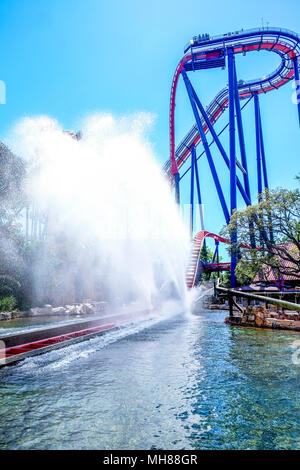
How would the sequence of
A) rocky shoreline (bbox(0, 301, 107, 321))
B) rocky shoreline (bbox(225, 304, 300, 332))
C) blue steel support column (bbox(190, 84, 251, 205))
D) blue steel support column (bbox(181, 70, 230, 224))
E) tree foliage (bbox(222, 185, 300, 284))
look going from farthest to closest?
blue steel support column (bbox(190, 84, 251, 205))
blue steel support column (bbox(181, 70, 230, 224))
rocky shoreline (bbox(0, 301, 107, 321))
tree foliage (bbox(222, 185, 300, 284))
rocky shoreline (bbox(225, 304, 300, 332))

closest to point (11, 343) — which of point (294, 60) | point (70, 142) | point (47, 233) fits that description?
point (70, 142)

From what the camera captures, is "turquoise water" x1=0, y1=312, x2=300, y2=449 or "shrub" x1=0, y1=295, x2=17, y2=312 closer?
"turquoise water" x1=0, y1=312, x2=300, y2=449

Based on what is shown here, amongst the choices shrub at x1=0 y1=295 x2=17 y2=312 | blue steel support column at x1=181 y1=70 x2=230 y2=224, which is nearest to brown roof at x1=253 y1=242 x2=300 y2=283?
blue steel support column at x1=181 y1=70 x2=230 y2=224

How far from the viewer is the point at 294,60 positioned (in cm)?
2527

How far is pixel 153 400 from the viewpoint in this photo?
4.33 meters

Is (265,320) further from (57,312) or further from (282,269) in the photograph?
(57,312)

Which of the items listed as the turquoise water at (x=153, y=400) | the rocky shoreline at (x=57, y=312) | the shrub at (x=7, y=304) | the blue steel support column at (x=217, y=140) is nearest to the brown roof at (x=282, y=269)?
the blue steel support column at (x=217, y=140)

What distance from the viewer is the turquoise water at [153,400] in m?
3.23

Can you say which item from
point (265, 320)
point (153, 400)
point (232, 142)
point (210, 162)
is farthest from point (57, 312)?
point (232, 142)

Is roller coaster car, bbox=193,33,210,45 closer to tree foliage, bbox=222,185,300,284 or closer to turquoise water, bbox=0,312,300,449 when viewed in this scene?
tree foliage, bbox=222,185,300,284

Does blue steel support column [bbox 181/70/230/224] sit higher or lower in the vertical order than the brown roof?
higher

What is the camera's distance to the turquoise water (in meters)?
3.23

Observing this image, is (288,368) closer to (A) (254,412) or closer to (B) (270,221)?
(A) (254,412)
